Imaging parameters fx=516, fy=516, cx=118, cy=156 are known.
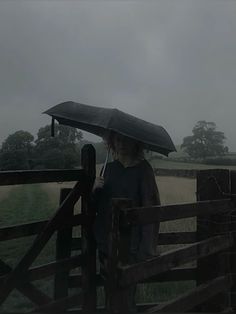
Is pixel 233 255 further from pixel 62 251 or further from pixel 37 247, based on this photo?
pixel 37 247

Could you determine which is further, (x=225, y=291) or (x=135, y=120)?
(x=225, y=291)

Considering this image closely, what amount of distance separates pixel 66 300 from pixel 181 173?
3.74 meters

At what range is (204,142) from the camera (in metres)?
8.77

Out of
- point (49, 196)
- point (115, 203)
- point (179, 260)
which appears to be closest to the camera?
point (115, 203)

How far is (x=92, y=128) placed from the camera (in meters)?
5.03

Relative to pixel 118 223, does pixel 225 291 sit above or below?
below

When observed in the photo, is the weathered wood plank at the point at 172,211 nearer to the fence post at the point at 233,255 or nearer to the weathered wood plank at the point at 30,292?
the fence post at the point at 233,255

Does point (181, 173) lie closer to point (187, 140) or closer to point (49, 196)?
point (187, 140)

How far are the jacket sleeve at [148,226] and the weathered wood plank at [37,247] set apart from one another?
608 millimetres

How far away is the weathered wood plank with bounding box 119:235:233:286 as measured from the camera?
155 inches

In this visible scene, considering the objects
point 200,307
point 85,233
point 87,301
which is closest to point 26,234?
point 85,233

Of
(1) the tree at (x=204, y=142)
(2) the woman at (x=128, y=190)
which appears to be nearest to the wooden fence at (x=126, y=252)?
(2) the woman at (x=128, y=190)

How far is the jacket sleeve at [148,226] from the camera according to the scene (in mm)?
4559

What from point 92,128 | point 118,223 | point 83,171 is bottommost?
point 118,223
